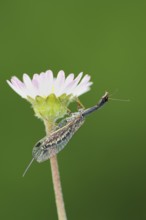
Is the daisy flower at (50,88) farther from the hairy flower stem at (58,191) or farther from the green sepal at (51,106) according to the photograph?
the hairy flower stem at (58,191)

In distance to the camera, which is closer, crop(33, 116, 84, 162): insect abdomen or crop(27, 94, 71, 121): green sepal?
crop(33, 116, 84, 162): insect abdomen

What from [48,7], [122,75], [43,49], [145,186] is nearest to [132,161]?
[145,186]

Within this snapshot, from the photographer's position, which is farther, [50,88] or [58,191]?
[50,88]

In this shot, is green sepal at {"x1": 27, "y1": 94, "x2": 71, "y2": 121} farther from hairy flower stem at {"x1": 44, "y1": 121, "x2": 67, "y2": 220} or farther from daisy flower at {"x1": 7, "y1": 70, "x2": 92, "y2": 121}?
hairy flower stem at {"x1": 44, "y1": 121, "x2": 67, "y2": 220}

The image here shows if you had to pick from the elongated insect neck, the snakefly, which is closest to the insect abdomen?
the snakefly

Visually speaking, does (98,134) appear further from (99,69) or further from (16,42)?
(16,42)

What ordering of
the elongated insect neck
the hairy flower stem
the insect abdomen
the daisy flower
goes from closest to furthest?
the hairy flower stem
the insect abdomen
the daisy flower
the elongated insect neck

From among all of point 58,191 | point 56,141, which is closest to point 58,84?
point 56,141

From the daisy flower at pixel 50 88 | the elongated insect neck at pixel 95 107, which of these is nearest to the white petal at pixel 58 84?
the daisy flower at pixel 50 88

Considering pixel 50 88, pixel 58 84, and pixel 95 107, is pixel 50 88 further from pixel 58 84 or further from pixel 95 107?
pixel 95 107
